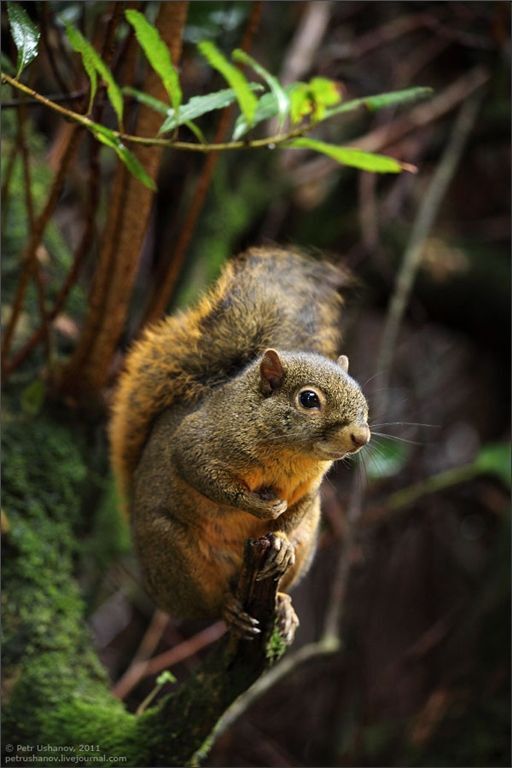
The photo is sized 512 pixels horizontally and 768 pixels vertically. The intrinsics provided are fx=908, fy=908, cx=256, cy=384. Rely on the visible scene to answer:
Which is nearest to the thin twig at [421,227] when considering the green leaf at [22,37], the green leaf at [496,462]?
the green leaf at [496,462]

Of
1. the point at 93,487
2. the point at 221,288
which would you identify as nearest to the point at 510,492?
the point at 93,487

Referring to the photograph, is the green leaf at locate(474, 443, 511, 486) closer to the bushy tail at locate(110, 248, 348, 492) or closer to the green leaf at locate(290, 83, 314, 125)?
the bushy tail at locate(110, 248, 348, 492)

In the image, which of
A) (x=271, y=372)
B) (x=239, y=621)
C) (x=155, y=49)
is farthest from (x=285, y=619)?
(x=155, y=49)

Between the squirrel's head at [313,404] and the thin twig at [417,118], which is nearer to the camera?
the squirrel's head at [313,404]

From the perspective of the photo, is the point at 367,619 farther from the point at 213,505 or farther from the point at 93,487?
the point at 213,505

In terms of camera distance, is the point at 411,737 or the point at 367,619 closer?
the point at 411,737

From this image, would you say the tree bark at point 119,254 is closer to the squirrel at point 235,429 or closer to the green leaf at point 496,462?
the squirrel at point 235,429
